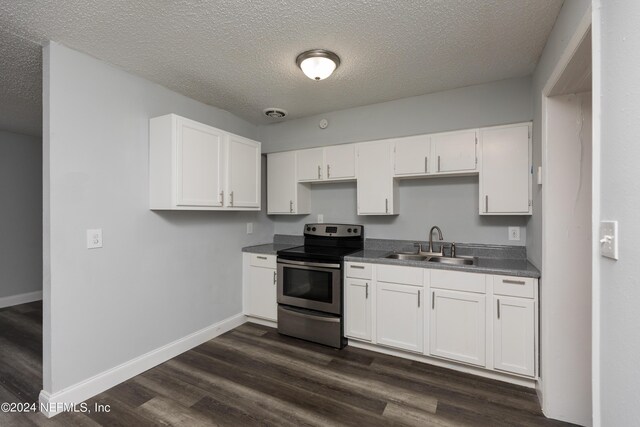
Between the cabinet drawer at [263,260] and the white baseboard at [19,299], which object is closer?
the cabinet drawer at [263,260]

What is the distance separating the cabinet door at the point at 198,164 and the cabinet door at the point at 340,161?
1.15 m

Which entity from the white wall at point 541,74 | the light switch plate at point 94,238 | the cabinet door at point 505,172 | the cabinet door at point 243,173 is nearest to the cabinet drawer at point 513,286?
the white wall at point 541,74

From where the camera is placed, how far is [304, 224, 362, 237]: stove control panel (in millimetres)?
3344

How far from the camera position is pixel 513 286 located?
216cm

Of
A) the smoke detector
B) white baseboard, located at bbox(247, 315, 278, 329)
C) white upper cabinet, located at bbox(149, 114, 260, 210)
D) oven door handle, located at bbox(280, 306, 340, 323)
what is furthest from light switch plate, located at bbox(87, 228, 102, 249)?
the smoke detector

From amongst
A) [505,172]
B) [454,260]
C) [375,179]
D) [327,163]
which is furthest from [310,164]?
[505,172]

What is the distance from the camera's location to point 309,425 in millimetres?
1809

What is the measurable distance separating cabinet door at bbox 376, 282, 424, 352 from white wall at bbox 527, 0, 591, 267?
0.96 metres

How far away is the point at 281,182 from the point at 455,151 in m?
1.98

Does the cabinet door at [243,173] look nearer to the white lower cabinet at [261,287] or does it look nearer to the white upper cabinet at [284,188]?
the white upper cabinet at [284,188]

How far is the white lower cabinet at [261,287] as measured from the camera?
3285 mm

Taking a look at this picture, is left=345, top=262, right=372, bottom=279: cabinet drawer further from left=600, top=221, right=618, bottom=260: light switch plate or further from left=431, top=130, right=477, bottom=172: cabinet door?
left=600, top=221, right=618, bottom=260: light switch plate

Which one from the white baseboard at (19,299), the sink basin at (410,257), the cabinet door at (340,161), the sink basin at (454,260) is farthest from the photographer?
the white baseboard at (19,299)

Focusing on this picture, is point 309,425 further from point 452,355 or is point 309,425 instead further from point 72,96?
point 72,96
